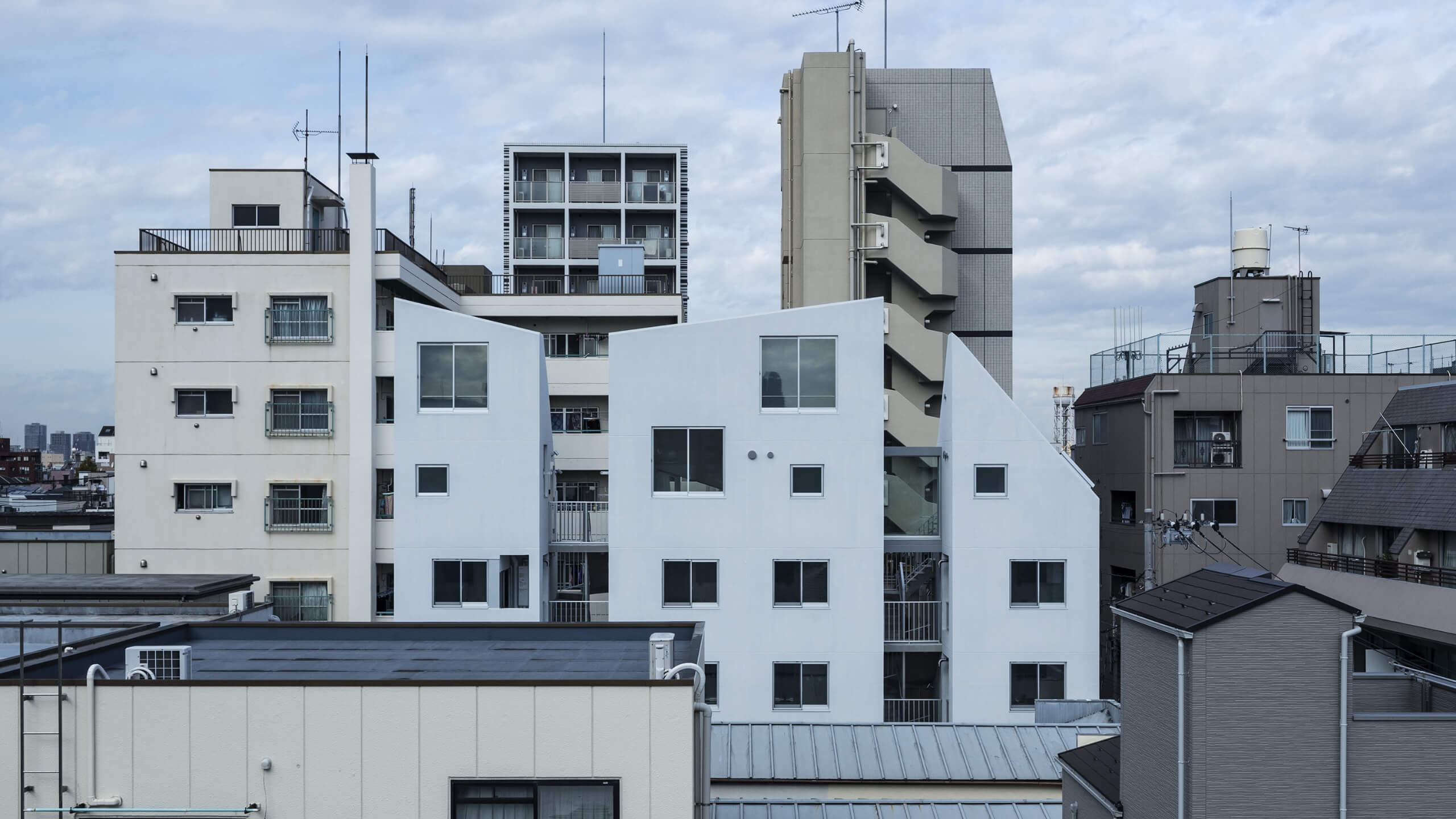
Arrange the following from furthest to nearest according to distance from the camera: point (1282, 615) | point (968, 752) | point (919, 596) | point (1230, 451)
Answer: point (1230, 451)
point (919, 596)
point (968, 752)
point (1282, 615)

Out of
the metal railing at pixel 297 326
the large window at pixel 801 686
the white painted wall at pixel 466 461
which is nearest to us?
the large window at pixel 801 686

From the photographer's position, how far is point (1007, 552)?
82.7ft

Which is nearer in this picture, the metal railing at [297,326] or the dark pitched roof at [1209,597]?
the dark pitched roof at [1209,597]

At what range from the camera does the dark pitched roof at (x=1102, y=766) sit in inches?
527

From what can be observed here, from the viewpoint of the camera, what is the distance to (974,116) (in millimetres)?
38844

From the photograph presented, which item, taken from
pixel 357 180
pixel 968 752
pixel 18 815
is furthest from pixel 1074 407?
pixel 18 815

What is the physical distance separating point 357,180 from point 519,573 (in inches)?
464

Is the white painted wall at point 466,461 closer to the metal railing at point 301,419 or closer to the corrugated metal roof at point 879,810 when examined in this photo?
the metal railing at point 301,419

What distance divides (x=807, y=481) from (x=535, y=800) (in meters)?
15.8

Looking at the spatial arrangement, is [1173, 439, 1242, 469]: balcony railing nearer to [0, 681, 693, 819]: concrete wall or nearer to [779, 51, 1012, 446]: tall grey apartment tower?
[779, 51, 1012, 446]: tall grey apartment tower

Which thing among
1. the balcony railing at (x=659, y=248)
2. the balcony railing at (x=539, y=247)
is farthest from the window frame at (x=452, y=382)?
the balcony railing at (x=539, y=247)

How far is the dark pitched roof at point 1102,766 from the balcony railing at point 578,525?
48.2ft

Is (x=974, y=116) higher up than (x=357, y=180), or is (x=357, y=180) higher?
(x=974, y=116)

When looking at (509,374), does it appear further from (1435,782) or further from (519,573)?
(1435,782)
